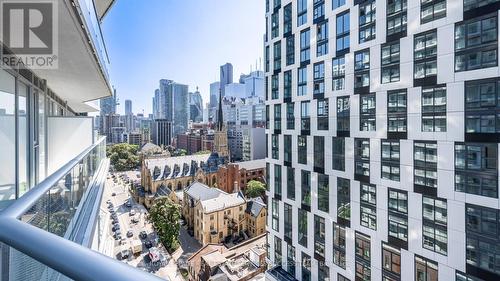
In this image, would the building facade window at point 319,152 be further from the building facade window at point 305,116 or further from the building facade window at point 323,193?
the building facade window at point 305,116

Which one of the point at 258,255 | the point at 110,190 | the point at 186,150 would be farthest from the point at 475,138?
the point at 186,150

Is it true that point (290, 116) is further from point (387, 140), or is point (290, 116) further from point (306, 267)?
point (306, 267)

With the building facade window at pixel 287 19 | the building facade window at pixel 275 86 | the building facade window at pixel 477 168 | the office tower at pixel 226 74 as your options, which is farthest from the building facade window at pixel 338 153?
the office tower at pixel 226 74

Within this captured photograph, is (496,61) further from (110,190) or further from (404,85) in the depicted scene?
(110,190)

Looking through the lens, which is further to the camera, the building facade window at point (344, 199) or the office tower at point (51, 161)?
the building facade window at point (344, 199)

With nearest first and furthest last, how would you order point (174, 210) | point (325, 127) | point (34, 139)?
point (34, 139) → point (325, 127) → point (174, 210)
